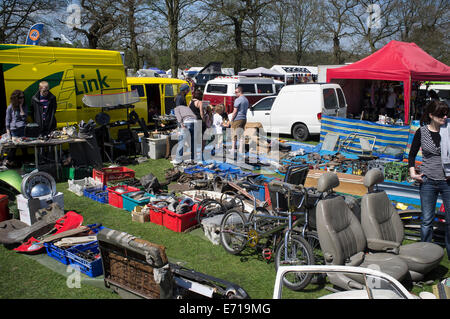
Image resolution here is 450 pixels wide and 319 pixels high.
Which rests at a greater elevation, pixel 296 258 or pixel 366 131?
pixel 366 131

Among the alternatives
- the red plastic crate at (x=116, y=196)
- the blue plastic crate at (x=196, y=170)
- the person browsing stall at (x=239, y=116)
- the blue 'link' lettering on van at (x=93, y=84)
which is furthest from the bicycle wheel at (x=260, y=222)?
the blue 'link' lettering on van at (x=93, y=84)

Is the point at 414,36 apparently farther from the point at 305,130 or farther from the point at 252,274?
the point at 252,274

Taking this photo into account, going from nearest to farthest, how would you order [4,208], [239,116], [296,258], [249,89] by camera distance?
[296,258] < [4,208] < [239,116] < [249,89]

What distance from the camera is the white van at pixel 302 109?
12062 millimetres

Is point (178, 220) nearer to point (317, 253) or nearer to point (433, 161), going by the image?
point (317, 253)

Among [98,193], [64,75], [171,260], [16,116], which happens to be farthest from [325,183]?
[64,75]

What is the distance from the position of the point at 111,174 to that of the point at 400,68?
361 inches

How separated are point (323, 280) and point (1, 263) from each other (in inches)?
155

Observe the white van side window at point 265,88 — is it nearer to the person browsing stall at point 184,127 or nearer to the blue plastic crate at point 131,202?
the person browsing stall at point 184,127

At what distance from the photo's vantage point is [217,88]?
52.3 ft

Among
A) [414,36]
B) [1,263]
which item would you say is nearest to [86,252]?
[1,263]

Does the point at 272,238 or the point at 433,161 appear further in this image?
the point at 272,238

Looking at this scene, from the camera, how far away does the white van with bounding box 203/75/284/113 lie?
50.4 ft

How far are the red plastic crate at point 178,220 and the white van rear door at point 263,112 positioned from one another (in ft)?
26.7
